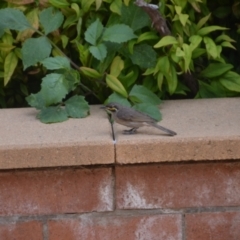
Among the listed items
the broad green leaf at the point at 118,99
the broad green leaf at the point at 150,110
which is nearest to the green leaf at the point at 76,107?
the broad green leaf at the point at 118,99

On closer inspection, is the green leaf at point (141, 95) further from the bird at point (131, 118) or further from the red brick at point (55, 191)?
the red brick at point (55, 191)

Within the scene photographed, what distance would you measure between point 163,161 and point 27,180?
0.53 metres

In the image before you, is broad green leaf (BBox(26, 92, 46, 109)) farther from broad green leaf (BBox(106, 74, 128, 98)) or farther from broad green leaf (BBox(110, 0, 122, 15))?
broad green leaf (BBox(110, 0, 122, 15))

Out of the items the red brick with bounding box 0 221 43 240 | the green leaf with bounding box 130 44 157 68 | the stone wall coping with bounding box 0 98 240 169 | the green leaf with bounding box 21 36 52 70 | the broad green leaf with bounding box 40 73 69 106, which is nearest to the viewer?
the stone wall coping with bounding box 0 98 240 169

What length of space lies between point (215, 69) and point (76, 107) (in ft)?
2.33

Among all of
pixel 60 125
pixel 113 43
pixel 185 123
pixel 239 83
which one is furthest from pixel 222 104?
pixel 60 125

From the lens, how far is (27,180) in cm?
263

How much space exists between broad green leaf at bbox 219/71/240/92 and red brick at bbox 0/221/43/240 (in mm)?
1139

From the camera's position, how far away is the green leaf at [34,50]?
297 cm

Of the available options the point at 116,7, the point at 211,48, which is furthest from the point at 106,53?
the point at 211,48

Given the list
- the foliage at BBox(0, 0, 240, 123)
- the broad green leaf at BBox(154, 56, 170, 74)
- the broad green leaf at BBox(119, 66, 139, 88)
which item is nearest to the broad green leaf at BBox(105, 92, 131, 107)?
the foliage at BBox(0, 0, 240, 123)

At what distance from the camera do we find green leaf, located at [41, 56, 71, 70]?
2908mm

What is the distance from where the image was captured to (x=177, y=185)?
2658 mm

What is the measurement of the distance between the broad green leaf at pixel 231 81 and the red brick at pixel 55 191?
35.0 inches
